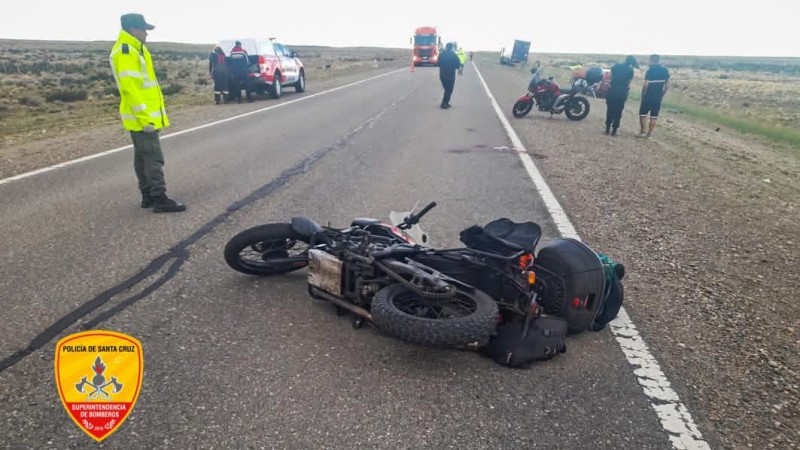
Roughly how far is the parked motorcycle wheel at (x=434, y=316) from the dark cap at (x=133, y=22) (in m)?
4.36

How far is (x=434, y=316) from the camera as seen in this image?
329 cm

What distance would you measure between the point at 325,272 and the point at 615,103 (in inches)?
432

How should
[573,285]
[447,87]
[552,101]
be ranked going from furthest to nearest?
[447,87] < [552,101] < [573,285]

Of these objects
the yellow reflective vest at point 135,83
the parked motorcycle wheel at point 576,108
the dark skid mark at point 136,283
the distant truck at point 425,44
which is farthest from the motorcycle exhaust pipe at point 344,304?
the distant truck at point 425,44

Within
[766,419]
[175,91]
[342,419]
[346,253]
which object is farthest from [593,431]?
[175,91]

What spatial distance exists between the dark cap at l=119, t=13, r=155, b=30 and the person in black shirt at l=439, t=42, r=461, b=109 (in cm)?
1156

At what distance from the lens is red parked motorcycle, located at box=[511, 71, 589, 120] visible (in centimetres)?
1491

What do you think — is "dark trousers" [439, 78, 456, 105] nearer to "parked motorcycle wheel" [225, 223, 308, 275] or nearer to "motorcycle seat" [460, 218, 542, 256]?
"parked motorcycle wheel" [225, 223, 308, 275]

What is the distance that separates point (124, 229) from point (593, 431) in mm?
4626

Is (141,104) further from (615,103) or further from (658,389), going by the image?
(615,103)

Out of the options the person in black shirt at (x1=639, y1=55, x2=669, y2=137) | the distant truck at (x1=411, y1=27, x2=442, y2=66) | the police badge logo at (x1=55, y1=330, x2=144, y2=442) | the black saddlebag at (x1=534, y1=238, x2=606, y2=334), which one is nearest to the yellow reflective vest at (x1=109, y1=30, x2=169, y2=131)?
the police badge logo at (x1=55, y1=330, x2=144, y2=442)

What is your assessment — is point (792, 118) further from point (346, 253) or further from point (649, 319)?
point (346, 253)

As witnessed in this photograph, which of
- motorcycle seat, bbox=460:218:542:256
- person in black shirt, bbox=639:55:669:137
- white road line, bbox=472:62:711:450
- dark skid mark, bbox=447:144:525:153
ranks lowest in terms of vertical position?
dark skid mark, bbox=447:144:525:153

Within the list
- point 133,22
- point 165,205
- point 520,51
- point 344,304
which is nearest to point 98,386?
point 344,304
